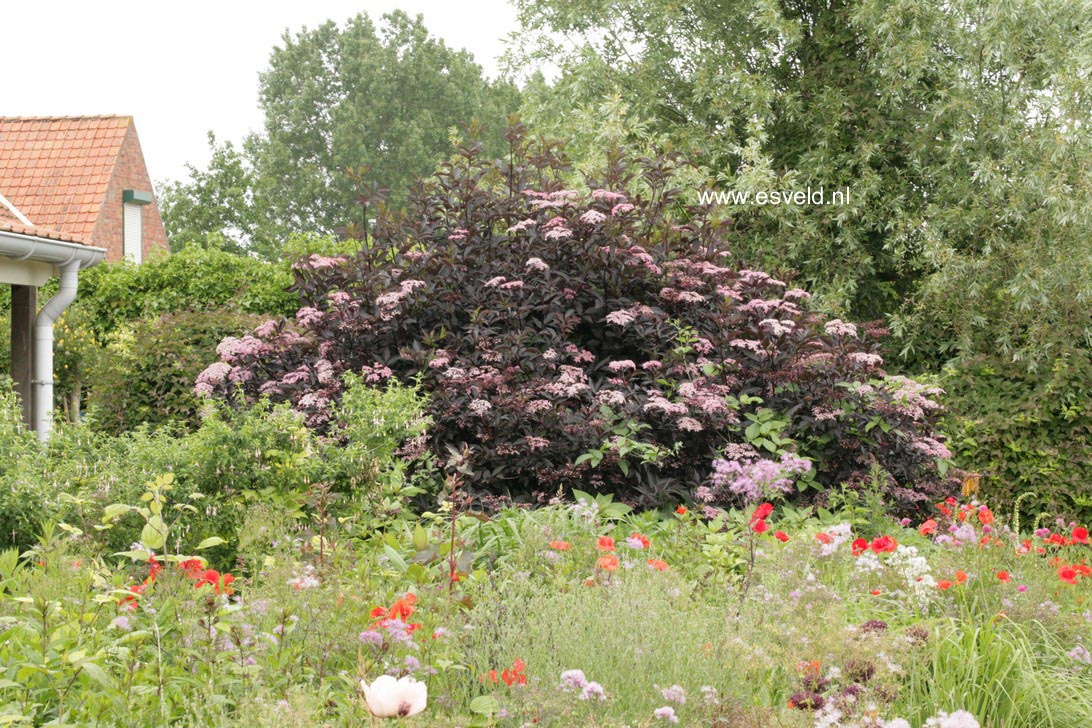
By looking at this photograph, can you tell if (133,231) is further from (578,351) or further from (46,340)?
(578,351)

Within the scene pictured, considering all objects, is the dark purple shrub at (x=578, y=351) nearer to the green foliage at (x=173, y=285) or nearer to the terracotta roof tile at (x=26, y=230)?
the terracotta roof tile at (x=26, y=230)

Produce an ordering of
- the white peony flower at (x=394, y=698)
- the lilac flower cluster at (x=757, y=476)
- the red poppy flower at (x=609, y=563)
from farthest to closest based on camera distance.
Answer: the lilac flower cluster at (x=757, y=476) < the red poppy flower at (x=609, y=563) < the white peony flower at (x=394, y=698)

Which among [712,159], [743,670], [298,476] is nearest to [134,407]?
[298,476]

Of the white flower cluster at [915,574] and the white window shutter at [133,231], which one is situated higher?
the white window shutter at [133,231]

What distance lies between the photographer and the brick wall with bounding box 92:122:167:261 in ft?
61.9

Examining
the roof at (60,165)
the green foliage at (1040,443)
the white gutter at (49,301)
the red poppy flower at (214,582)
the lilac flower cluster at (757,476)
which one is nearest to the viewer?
the red poppy flower at (214,582)

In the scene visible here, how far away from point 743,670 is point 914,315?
7.91 m

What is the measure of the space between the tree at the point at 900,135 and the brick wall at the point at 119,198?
10995 mm

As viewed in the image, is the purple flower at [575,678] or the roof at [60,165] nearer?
the purple flower at [575,678]

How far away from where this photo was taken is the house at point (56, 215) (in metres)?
8.08

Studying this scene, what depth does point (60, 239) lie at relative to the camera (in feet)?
26.0

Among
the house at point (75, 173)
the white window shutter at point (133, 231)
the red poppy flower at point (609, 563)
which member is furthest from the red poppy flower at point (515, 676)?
the white window shutter at point (133, 231)

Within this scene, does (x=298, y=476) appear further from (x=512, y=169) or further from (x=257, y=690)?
(x=512, y=169)

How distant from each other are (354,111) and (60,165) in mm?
14349
